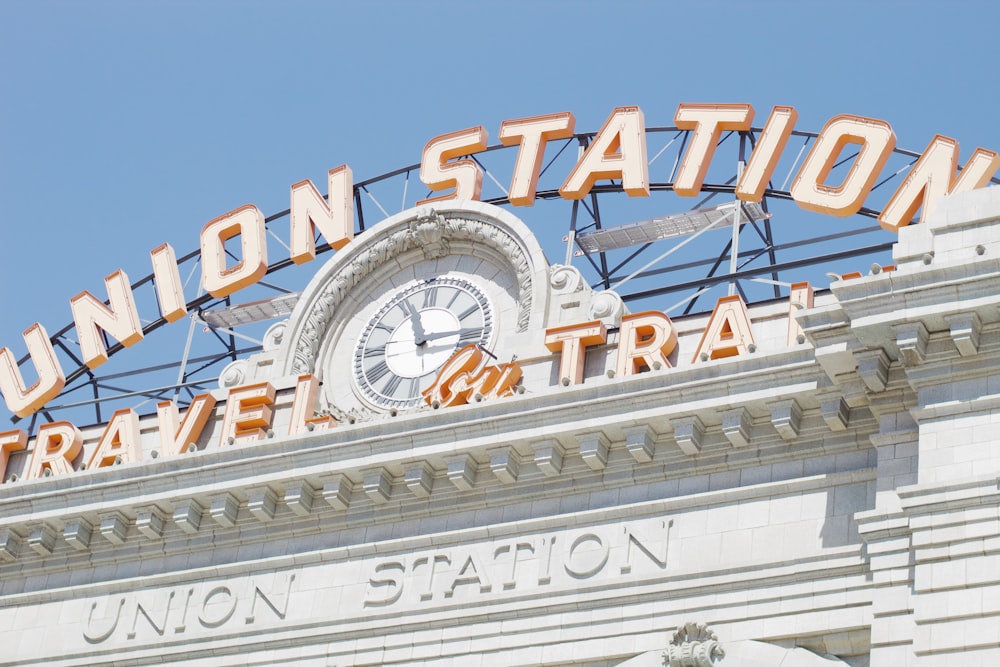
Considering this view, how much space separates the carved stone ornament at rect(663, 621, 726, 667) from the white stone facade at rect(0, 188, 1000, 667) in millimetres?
41

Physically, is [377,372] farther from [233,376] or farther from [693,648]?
[693,648]

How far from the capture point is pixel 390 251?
37625 millimetres

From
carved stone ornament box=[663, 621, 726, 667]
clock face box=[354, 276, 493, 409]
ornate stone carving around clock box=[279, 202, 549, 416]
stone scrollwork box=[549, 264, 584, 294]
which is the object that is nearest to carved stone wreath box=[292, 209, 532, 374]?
ornate stone carving around clock box=[279, 202, 549, 416]

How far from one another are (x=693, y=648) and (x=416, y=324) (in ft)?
37.8

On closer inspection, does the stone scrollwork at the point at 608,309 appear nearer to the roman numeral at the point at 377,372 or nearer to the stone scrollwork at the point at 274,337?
the roman numeral at the point at 377,372

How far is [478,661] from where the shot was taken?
2905cm

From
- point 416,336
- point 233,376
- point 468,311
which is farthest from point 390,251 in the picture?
point 233,376

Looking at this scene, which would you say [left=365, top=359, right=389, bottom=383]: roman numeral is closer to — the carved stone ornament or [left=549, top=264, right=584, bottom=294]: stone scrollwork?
[left=549, top=264, right=584, bottom=294]: stone scrollwork

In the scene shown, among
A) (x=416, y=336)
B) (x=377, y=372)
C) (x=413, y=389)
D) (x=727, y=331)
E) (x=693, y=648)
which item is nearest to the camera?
(x=693, y=648)

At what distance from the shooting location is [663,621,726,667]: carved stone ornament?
27.2m

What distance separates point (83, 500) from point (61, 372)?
9930 millimetres

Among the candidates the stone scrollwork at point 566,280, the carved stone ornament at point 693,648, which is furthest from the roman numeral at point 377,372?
the carved stone ornament at point 693,648

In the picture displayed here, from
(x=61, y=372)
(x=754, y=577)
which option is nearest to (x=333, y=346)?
(x=61, y=372)

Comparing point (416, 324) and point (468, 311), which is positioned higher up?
point (468, 311)
